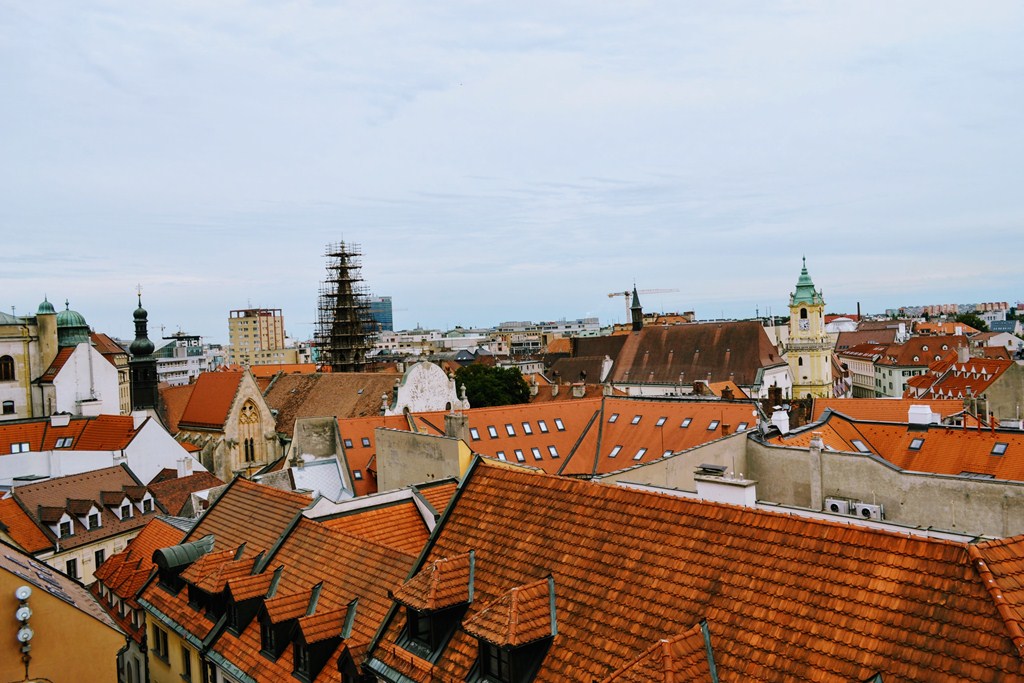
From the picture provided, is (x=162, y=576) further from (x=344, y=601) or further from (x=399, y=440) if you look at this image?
(x=399, y=440)

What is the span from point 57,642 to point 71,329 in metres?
63.7

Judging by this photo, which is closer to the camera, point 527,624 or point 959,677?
point 959,677

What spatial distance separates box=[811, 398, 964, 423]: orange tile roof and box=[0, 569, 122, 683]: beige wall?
127 ft

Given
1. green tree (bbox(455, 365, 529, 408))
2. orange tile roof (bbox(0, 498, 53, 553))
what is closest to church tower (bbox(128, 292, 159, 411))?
green tree (bbox(455, 365, 529, 408))

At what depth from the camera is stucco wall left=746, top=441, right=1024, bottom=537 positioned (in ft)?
75.6

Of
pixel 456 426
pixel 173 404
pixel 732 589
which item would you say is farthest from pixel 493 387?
pixel 732 589

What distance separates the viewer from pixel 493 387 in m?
79.6

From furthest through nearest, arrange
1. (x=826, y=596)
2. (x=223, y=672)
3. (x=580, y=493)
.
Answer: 1. (x=223, y=672)
2. (x=580, y=493)
3. (x=826, y=596)

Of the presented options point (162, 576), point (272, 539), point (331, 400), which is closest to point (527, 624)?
point (272, 539)

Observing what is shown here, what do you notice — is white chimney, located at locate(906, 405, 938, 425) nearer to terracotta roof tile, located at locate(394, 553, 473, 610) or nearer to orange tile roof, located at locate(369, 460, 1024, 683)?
orange tile roof, located at locate(369, 460, 1024, 683)

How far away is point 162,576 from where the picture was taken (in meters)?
21.5

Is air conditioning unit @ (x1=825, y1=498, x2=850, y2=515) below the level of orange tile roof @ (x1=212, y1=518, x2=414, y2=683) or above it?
below

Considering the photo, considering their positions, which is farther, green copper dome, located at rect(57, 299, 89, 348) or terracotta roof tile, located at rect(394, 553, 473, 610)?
green copper dome, located at rect(57, 299, 89, 348)

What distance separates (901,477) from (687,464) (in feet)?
25.7
